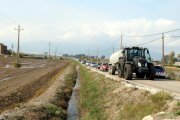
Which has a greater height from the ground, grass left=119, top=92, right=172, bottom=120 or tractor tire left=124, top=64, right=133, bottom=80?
tractor tire left=124, top=64, right=133, bottom=80

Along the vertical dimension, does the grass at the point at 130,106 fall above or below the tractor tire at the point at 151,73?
below

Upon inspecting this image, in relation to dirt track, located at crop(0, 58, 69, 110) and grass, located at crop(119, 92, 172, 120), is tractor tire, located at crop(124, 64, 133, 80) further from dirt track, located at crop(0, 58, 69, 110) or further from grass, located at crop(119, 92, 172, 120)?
grass, located at crop(119, 92, 172, 120)

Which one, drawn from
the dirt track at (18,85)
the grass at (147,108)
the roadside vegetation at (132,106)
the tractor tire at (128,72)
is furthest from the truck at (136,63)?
the grass at (147,108)

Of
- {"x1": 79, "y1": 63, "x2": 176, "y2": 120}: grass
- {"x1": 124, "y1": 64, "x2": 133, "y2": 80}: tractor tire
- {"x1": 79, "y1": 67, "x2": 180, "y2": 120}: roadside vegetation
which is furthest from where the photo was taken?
{"x1": 124, "y1": 64, "x2": 133, "y2": 80}: tractor tire

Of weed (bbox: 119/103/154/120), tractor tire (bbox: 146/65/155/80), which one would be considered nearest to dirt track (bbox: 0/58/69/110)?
weed (bbox: 119/103/154/120)

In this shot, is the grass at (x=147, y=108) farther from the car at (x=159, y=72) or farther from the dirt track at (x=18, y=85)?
the car at (x=159, y=72)

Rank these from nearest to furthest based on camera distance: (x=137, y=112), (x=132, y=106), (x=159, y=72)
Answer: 1. (x=137, y=112)
2. (x=132, y=106)
3. (x=159, y=72)

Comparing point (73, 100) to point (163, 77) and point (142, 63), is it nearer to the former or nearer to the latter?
point (142, 63)

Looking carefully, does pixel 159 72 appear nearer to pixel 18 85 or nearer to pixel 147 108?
pixel 18 85

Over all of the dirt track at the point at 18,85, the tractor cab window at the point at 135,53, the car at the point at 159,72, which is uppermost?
the tractor cab window at the point at 135,53

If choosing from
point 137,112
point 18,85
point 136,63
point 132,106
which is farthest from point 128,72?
point 137,112

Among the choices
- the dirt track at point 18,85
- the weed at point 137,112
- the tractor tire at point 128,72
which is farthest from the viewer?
the tractor tire at point 128,72

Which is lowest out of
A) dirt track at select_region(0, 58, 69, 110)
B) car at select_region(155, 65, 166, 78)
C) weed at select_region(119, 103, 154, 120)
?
dirt track at select_region(0, 58, 69, 110)

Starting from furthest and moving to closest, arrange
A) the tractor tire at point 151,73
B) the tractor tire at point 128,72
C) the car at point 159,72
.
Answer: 1. the car at point 159,72
2. the tractor tire at point 151,73
3. the tractor tire at point 128,72
